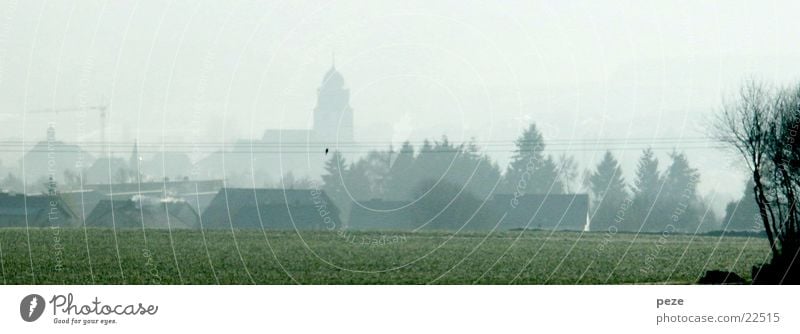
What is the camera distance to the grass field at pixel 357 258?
30.1 metres

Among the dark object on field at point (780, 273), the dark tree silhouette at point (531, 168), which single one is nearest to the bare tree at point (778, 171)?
the dark object on field at point (780, 273)

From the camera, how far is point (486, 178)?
4612cm

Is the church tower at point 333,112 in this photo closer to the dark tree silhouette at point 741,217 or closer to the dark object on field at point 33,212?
the dark tree silhouette at point 741,217

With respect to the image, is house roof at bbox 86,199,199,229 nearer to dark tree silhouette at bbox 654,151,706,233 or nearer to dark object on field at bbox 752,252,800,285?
dark tree silhouette at bbox 654,151,706,233

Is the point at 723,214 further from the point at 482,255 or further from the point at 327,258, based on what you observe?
the point at 327,258

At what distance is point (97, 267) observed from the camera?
103 ft

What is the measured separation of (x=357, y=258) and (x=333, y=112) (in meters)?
8.42

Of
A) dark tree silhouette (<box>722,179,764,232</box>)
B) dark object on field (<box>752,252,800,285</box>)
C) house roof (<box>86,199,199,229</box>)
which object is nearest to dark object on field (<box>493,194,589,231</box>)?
dark tree silhouette (<box>722,179,764,232</box>)

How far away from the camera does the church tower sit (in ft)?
81.2

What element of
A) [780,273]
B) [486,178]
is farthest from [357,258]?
[780,273]

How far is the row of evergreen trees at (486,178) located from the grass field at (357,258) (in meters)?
1.69
